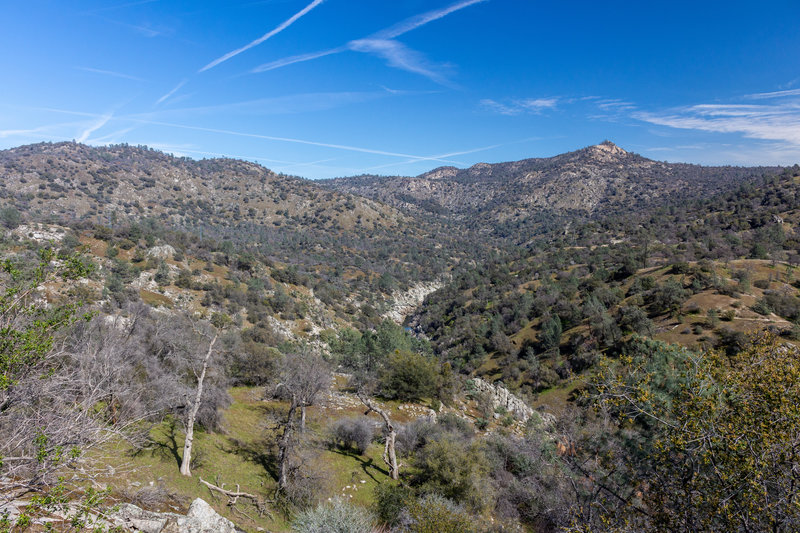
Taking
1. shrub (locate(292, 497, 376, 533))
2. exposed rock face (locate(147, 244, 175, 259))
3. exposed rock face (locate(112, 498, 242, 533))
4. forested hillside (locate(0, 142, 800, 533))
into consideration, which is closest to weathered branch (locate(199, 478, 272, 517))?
forested hillside (locate(0, 142, 800, 533))

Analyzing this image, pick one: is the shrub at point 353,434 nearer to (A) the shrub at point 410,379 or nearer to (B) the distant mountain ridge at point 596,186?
(A) the shrub at point 410,379

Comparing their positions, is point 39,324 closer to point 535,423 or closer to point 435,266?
point 535,423

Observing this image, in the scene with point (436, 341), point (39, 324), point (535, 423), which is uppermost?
point (39, 324)

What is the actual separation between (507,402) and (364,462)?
49.3 ft

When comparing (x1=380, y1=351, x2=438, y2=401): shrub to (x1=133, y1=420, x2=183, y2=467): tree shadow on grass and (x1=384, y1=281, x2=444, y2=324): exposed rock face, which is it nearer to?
(x1=133, y1=420, x2=183, y2=467): tree shadow on grass

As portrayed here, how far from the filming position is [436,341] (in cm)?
5622

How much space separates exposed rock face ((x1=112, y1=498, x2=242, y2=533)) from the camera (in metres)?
6.53

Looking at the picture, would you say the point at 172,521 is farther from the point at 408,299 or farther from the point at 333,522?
the point at 408,299

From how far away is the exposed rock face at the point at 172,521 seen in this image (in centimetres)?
653

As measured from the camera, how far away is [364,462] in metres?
16.3

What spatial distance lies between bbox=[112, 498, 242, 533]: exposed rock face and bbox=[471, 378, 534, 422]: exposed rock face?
889 inches

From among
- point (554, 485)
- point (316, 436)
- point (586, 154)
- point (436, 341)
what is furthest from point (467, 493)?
point (586, 154)

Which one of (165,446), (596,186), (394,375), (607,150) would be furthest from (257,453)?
(607,150)

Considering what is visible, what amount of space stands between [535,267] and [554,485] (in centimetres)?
6168
